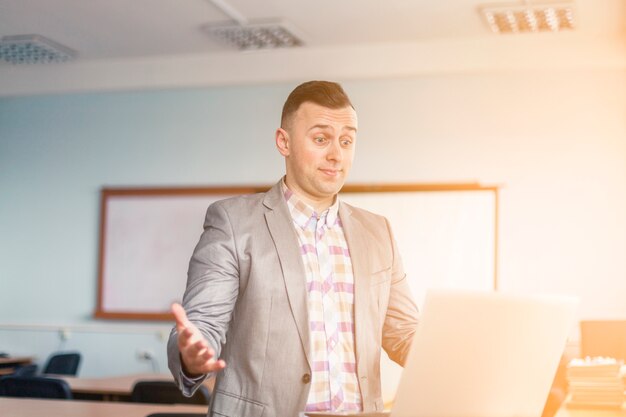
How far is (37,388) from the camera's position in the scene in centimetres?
448

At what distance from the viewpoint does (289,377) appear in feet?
6.01

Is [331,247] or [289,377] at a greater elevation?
[331,247]

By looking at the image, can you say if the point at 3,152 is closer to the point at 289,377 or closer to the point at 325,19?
the point at 325,19

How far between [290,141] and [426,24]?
419 cm

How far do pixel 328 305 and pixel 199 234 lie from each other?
4.93 m

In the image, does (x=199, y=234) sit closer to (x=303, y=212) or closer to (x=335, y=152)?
(x=303, y=212)

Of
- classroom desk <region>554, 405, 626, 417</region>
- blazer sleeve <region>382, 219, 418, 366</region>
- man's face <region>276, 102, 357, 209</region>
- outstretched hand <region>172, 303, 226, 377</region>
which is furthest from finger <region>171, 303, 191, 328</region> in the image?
classroom desk <region>554, 405, 626, 417</region>

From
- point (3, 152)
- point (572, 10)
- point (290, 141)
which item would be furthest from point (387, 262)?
point (3, 152)

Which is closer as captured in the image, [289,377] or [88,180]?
[289,377]

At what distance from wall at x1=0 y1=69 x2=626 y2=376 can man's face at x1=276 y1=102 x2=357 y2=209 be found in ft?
14.2

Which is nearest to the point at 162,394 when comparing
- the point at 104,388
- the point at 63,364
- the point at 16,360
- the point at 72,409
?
the point at 72,409

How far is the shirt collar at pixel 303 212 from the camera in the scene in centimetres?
202

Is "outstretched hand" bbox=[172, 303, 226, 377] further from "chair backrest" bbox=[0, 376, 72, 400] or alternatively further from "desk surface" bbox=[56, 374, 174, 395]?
"desk surface" bbox=[56, 374, 174, 395]

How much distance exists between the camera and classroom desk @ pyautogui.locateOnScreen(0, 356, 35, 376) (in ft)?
22.1
